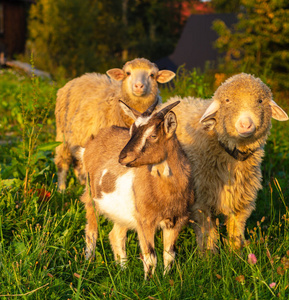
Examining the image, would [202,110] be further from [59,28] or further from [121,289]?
[59,28]

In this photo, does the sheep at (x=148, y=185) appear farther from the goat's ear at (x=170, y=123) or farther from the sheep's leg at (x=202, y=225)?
the sheep's leg at (x=202, y=225)

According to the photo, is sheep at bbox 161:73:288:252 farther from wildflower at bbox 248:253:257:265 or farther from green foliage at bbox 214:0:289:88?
green foliage at bbox 214:0:289:88

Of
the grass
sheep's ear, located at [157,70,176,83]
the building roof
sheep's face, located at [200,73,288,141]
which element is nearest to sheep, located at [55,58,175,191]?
sheep's ear, located at [157,70,176,83]

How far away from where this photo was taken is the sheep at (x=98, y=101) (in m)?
A: 5.67

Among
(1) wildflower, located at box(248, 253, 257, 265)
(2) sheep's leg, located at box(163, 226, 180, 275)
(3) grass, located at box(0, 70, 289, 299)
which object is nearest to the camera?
(1) wildflower, located at box(248, 253, 257, 265)

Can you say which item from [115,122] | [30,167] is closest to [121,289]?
[30,167]

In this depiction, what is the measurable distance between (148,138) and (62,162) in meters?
3.56

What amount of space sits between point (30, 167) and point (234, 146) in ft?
7.18

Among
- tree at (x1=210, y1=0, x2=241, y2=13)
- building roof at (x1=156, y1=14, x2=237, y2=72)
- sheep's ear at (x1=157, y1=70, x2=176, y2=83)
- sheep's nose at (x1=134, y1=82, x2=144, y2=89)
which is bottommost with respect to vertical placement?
sheep's nose at (x1=134, y1=82, x2=144, y2=89)

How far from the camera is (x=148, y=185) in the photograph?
3.36 m

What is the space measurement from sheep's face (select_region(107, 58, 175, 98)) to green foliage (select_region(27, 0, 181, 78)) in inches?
326

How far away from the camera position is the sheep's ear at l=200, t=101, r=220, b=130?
3.98 meters

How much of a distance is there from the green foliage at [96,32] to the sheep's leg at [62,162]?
7.81m

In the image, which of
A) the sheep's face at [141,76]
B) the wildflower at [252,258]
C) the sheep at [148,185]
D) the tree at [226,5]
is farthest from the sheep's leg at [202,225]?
the tree at [226,5]
